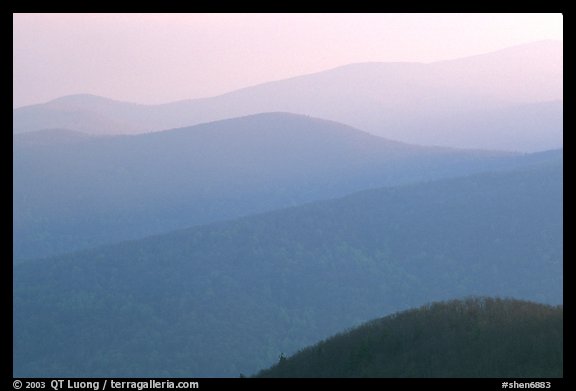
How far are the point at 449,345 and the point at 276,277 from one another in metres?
74.8

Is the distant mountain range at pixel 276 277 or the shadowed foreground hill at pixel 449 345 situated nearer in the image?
the shadowed foreground hill at pixel 449 345

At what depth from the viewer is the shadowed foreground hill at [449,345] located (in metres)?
14.0

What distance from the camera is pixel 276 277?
89688mm

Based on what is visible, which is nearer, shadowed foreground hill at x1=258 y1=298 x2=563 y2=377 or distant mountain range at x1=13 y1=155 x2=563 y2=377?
shadowed foreground hill at x1=258 y1=298 x2=563 y2=377

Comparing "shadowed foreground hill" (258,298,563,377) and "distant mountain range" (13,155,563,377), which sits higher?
"distant mountain range" (13,155,563,377)

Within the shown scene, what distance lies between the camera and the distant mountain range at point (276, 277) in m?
75.8

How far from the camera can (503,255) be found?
86.2 metres

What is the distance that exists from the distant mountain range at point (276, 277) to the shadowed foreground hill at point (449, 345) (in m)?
54.4

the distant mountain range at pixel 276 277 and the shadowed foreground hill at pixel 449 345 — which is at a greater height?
the distant mountain range at pixel 276 277

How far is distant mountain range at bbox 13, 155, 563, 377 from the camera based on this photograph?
75.8 meters

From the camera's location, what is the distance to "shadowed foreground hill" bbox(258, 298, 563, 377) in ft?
46.0

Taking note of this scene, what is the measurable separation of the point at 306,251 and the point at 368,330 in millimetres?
76148

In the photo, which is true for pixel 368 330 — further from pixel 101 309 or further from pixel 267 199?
pixel 267 199

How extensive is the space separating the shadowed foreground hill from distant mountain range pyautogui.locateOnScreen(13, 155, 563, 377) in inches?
2142
